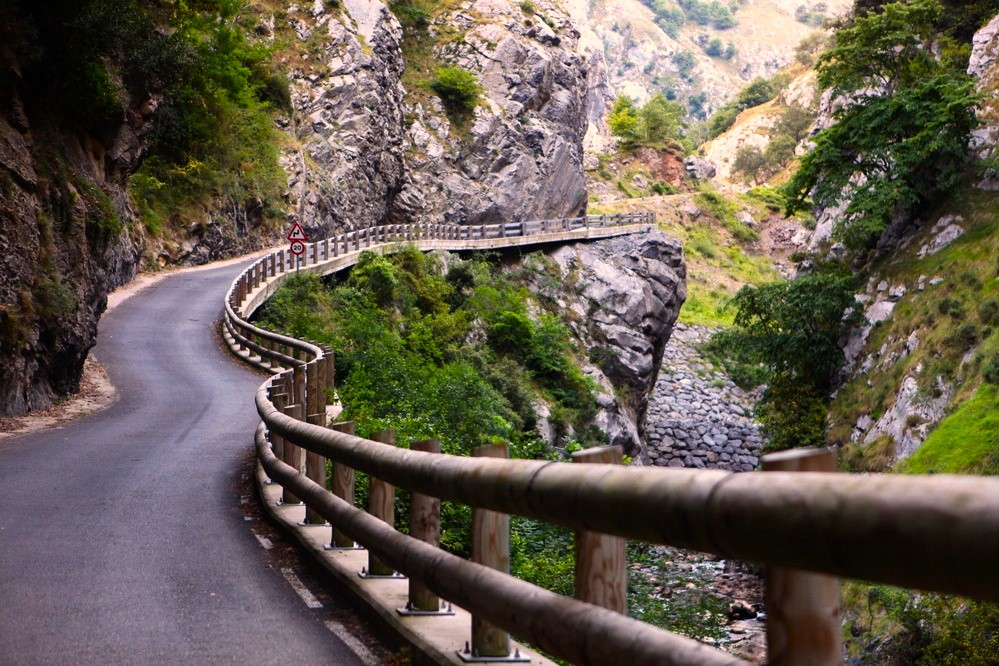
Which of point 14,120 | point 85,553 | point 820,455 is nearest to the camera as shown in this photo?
point 820,455

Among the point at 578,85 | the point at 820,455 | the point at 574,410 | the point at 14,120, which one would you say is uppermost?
the point at 578,85

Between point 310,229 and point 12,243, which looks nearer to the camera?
point 12,243

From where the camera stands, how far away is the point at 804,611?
7.00ft

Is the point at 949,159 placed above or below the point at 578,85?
below

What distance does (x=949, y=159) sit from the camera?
40.1 meters

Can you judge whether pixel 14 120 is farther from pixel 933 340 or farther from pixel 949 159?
pixel 949 159

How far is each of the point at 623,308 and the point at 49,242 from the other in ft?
118

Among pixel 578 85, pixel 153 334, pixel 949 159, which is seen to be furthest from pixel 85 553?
pixel 578 85

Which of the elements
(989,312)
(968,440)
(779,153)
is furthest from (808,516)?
(779,153)

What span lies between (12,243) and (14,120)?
3.27 metres

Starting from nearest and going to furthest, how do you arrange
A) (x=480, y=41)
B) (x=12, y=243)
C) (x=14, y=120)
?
(x=12, y=243), (x=14, y=120), (x=480, y=41)

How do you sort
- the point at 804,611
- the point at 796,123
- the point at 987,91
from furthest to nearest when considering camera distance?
1. the point at 796,123
2. the point at 987,91
3. the point at 804,611

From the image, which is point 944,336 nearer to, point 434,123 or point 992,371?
point 992,371

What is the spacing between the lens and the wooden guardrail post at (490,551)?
4102mm
